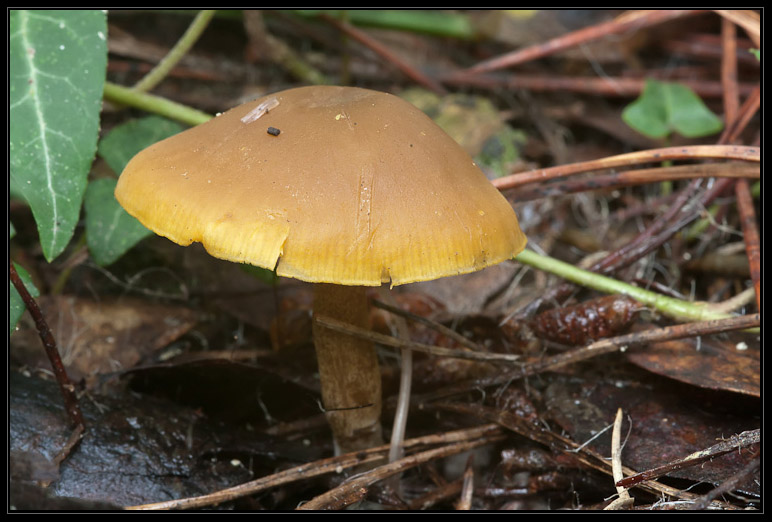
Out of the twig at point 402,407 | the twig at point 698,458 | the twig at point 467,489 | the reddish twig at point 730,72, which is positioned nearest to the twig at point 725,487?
the twig at point 698,458

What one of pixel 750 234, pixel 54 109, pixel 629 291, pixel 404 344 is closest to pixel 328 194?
pixel 404 344

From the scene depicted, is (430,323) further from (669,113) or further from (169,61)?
(669,113)

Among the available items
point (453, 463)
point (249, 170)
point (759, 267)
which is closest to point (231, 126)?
point (249, 170)

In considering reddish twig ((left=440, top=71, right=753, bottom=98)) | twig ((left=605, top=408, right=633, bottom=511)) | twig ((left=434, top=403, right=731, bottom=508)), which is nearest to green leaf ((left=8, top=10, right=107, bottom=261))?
twig ((left=434, top=403, right=731, bottom=508))

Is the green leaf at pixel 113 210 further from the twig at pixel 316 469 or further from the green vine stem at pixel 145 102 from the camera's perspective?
the twig at pixel 316 469

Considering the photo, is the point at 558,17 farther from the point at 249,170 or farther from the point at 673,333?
the point at 249,170
